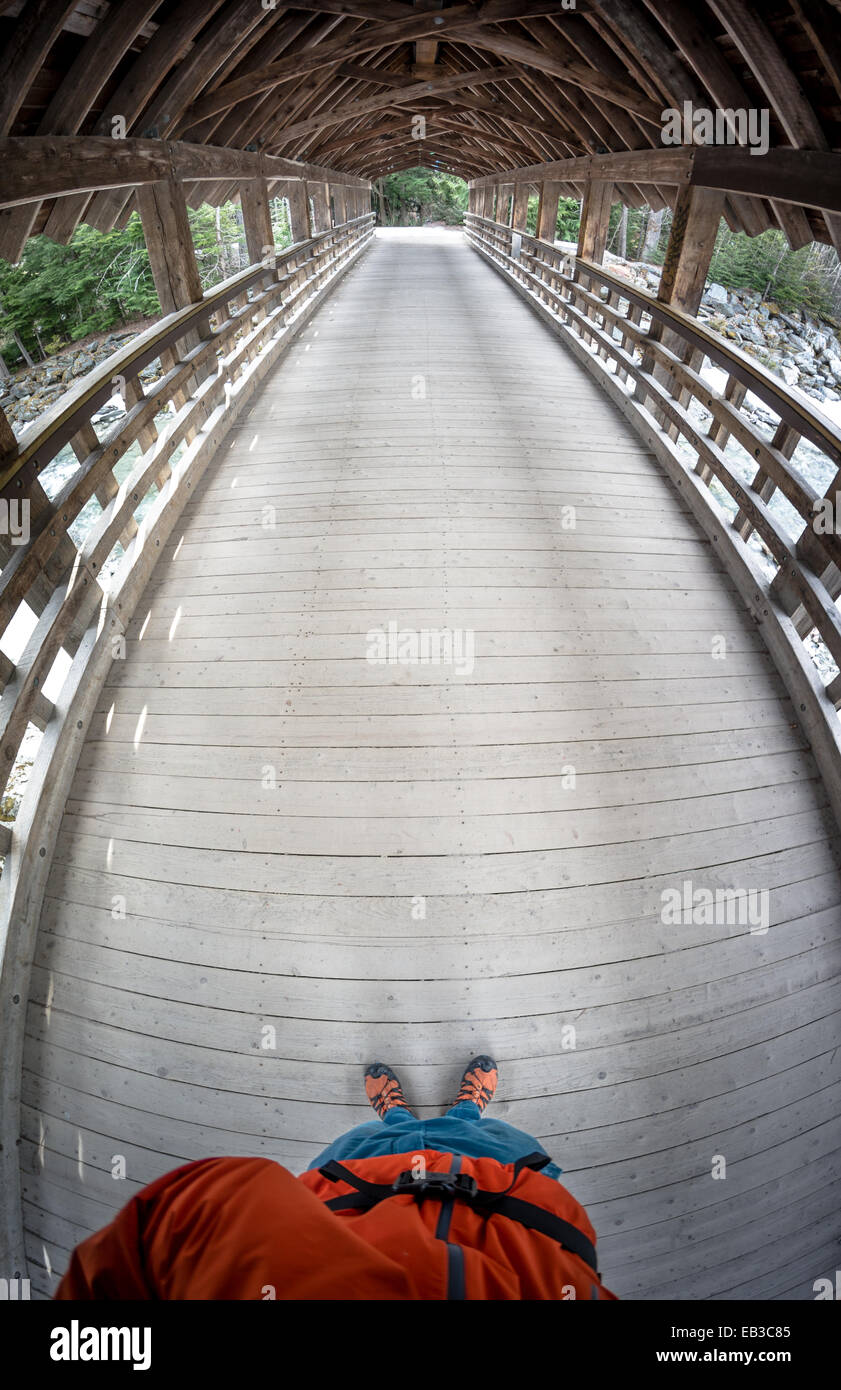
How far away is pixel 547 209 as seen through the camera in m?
10.9

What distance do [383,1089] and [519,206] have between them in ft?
60.0

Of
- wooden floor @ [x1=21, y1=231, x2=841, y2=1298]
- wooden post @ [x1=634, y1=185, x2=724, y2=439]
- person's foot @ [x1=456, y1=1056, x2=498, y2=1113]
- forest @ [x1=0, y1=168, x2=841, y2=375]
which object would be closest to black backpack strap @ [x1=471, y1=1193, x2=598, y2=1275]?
person's foot @ [x1=456, y1=1056, x2=498, y2=1113]

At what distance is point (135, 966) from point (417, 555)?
2.85 m

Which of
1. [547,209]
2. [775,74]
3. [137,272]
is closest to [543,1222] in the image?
[775,74]

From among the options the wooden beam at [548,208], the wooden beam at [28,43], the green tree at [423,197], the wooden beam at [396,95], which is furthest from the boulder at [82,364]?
the green tree at [423,197]

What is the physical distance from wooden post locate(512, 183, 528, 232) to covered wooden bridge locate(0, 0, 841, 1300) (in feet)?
33.3

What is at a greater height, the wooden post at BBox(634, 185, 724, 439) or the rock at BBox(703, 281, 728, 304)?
the rock at BBox(703, 281, 728, 304)

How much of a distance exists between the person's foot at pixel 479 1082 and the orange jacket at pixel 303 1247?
952 mm

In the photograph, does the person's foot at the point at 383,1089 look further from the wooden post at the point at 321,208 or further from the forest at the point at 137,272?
the forest at the point at 137,272

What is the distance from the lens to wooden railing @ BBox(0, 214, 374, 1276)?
243 centimetres

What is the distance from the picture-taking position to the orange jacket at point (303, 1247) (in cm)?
92

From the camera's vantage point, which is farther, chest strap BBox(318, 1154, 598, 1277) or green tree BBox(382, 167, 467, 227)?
green tree BBox(382, 167, 467, 227)

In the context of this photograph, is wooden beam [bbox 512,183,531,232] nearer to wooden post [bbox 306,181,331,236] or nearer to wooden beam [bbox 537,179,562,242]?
wooden beam [bbox 537,179,562,242]

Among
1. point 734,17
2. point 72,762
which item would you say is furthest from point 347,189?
point 72,762
